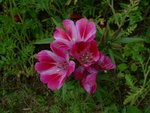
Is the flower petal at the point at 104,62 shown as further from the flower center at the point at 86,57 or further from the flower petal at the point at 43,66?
the flower petal at the point at 43,66

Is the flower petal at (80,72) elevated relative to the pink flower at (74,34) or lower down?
lower down

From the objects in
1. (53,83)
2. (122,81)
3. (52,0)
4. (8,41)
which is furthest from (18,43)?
(53,83)

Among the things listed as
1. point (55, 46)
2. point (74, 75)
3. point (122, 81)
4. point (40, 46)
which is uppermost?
point (55, 46)

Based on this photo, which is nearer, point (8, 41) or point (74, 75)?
point (74, 75)

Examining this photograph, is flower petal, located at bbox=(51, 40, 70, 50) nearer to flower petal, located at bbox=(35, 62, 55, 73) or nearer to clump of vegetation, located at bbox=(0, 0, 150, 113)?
flower petal, located at bbox=(35, 62, 55, 73)

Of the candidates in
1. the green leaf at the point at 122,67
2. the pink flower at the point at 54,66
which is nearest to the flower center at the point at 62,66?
the pink flower at the point at 54,66

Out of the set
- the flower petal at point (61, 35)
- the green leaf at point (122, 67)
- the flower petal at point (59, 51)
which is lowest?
the green leaf at point (122, 67)

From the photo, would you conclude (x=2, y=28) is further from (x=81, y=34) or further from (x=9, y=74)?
(x=81, y=34)

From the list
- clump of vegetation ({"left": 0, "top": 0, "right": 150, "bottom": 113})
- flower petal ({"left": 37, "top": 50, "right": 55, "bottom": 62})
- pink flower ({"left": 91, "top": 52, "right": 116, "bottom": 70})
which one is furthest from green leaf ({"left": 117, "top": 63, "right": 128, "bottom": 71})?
flower petal ({"left": 37, "top": 50, "right": 55, "bottom": 62})
